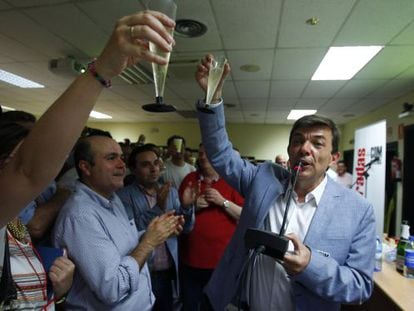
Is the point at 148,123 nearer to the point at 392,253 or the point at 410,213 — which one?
the point at 410,213

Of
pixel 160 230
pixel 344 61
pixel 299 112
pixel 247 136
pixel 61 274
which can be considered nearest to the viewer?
pixel 61 274

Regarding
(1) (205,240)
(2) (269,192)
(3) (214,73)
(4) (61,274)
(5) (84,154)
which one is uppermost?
(3) (214,73)

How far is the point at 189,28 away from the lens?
2.73 metres

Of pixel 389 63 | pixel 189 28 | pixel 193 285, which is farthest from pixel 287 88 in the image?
pixel 193 285

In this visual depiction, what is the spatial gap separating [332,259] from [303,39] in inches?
98.4

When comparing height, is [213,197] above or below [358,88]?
below

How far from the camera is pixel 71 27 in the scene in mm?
2854

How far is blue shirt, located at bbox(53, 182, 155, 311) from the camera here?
3.46ft

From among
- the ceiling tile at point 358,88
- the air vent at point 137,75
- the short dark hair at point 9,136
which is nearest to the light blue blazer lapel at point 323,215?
the short dark hair at point 9,136

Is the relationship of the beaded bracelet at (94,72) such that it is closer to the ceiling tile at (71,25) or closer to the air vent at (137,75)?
the ceiling tile at (71,25)

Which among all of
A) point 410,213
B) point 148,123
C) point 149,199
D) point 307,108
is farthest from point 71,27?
point 148,123

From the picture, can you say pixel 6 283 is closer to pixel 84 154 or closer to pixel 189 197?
pixel 84 154

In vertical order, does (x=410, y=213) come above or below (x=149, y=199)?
below

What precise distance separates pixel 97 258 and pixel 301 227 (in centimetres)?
83
